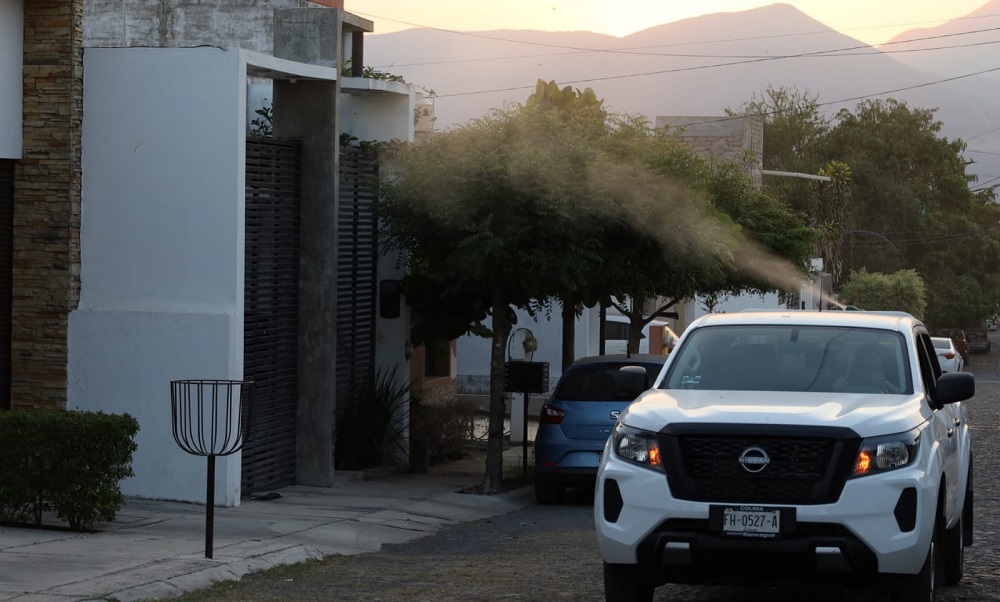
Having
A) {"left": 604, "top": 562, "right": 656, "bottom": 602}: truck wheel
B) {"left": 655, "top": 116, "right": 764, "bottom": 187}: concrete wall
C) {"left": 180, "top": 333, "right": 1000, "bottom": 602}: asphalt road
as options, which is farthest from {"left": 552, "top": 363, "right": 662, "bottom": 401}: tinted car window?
{"left": 655, "top": 116, "right": 764, "bottom": 187}: concrete wall

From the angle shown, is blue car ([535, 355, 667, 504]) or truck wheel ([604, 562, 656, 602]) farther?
blue car ([535, 355, 667, 504])

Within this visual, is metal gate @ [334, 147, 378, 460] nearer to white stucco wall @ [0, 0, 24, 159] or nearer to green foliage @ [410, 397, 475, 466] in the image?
green foliage @ [410, 397, 475, 466]

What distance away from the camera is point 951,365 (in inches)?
1802

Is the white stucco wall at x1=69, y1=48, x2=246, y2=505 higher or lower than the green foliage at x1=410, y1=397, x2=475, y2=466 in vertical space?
higher

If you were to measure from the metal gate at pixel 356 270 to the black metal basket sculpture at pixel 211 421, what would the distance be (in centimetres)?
355

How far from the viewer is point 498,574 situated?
1022 cm

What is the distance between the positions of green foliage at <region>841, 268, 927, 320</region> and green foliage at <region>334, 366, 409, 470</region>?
57.8 m

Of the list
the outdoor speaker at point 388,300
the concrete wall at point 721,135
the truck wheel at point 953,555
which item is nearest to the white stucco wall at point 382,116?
the outdoor speaker at point 388,300

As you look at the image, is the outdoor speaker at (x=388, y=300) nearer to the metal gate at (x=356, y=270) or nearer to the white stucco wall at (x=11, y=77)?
the metal gate at (x=356, y=270)

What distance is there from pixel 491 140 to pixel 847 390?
743 centimetres

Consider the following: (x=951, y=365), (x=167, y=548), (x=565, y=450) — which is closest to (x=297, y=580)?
(x=167, y=548)

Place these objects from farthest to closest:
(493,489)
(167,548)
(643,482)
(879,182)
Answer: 1. (879,182)
2. (493,489)
3. (167,548)
4. (643,482)

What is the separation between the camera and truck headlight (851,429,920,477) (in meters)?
7.55

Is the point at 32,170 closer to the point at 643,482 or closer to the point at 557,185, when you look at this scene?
the point at 557,185
